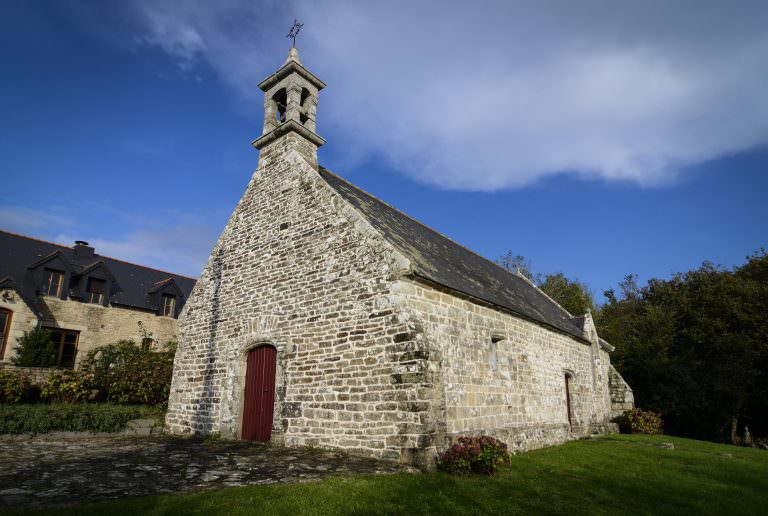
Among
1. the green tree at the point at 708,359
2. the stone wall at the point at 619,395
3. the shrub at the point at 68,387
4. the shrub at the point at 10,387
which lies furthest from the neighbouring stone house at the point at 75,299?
the green tree at the point at 708,359

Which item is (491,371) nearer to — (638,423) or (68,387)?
(638,423)

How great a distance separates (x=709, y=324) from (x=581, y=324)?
389 inches

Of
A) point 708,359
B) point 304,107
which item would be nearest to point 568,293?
point 708,359

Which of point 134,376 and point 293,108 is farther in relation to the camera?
point 134,376

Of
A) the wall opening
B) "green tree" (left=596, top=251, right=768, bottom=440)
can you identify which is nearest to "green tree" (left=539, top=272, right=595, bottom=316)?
"green tree" (left=596, top=251, right=768, bottom=440)

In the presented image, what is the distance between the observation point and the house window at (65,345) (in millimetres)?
20641

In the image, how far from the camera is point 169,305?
25.5m

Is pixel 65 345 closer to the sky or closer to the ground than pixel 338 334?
closer to the sky

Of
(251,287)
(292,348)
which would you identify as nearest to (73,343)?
(251,287)

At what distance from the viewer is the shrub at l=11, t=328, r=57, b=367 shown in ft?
58.5

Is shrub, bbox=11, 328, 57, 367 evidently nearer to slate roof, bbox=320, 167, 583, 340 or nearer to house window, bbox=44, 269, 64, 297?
house window, bbox=44, 269, 64, 297

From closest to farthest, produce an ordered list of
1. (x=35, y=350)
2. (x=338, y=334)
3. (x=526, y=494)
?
(x=526, y=494) < (x=338, y=334) < (x=35, y=350)

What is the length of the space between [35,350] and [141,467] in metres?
15.0

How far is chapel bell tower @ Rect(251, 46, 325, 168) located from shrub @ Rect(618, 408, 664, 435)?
17.6m
